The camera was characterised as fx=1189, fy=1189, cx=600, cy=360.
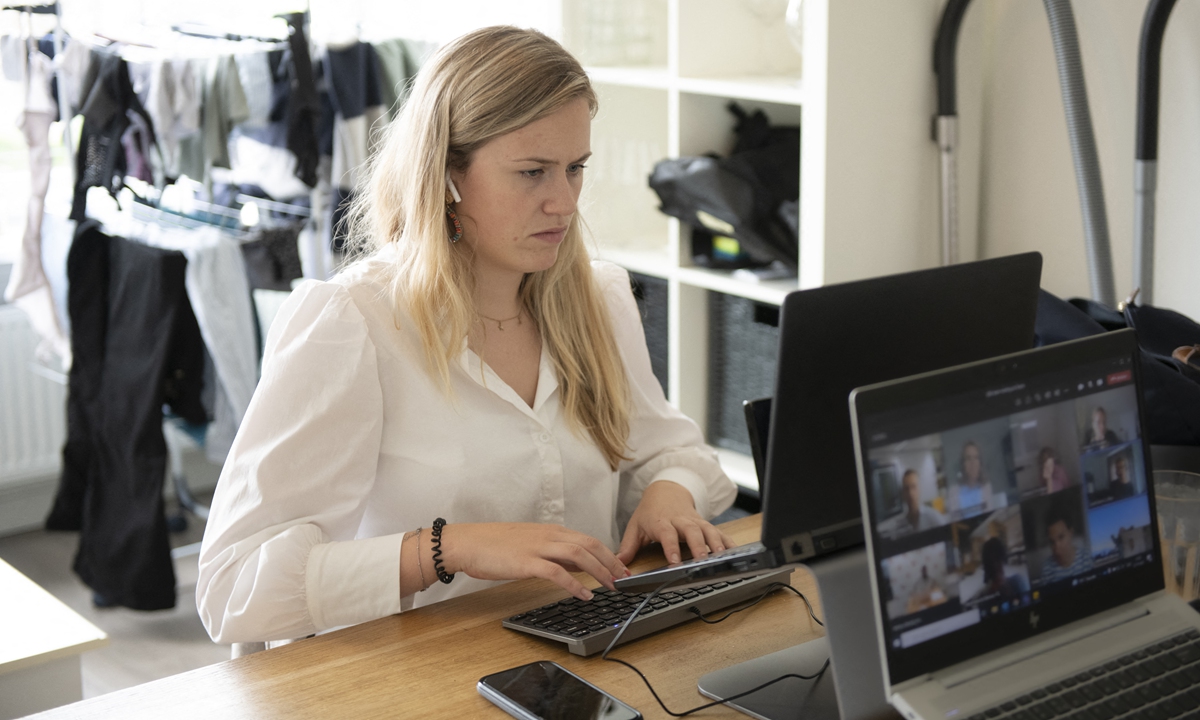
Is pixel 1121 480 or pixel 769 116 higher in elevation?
pixel 769 116

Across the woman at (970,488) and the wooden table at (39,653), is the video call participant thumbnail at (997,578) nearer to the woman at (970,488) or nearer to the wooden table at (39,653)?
the woman at (970,488)

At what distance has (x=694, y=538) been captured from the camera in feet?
4.89

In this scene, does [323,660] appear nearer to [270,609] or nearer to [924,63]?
[270,609]

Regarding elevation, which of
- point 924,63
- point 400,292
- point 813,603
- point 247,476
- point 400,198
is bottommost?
point 813,603

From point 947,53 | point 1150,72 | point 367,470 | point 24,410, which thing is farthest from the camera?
point 24,410

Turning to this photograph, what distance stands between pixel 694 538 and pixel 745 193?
1201 millimetres

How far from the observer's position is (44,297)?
9.91ft

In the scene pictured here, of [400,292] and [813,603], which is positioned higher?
[400,292]

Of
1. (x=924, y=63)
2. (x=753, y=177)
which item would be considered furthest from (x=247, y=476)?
(x=924, y=63)

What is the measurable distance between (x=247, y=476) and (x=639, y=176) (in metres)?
1.89

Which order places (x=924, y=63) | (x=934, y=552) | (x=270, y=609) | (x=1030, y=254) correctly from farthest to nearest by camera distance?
1. (x=924, y=63)
2. (x=270, y=609)
3. (x=1030, y=254)
4. (x=934, y=552)

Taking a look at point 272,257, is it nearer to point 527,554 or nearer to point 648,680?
point 527,554

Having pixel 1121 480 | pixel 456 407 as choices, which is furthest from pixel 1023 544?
pixel 456 407

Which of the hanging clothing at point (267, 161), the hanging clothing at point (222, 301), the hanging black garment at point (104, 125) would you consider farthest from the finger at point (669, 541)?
the hanging black garment at point (104, 125)
